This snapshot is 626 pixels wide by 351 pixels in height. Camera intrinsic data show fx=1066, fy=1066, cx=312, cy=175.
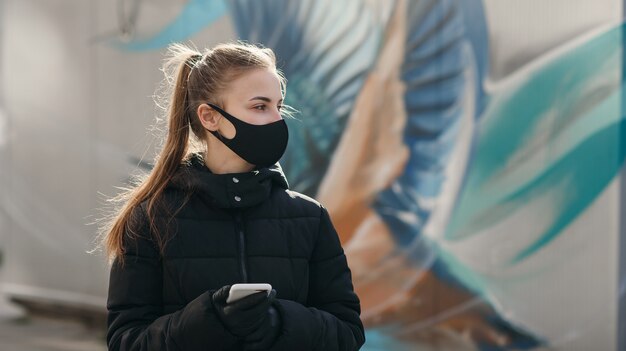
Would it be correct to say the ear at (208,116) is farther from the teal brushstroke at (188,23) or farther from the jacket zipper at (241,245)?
the teal brushstroke at (188,23)

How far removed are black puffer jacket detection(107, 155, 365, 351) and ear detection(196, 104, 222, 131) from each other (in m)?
0.12

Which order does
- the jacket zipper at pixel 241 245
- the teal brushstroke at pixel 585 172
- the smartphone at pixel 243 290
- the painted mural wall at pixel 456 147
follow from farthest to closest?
the painted mural wall at pixel 456 147
the teal brushstroke at pixel 585 172
the jacket zipper at pixel 241 245
the smartphone at pixel 243 290

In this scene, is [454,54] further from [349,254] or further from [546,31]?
[349,254]

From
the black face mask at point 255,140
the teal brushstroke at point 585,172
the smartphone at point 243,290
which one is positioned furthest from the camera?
the teal brushstroke at point 585,172

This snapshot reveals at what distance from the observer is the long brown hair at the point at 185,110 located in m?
2.71

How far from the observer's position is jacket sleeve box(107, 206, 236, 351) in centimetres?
247

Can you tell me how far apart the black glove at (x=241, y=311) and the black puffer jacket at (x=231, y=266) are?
0.25 ft

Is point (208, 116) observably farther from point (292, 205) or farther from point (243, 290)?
point (243, 290)

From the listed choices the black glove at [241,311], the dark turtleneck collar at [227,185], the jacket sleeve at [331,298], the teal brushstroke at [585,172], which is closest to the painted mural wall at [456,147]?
the teal brushstroke at [585,172]

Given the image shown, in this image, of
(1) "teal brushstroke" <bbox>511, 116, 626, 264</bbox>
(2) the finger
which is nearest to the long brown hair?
(2) the finger

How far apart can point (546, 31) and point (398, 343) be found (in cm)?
218

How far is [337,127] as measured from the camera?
7.02 metres

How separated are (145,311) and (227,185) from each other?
0.37 m

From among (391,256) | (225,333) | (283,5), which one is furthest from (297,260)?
(283,5)
